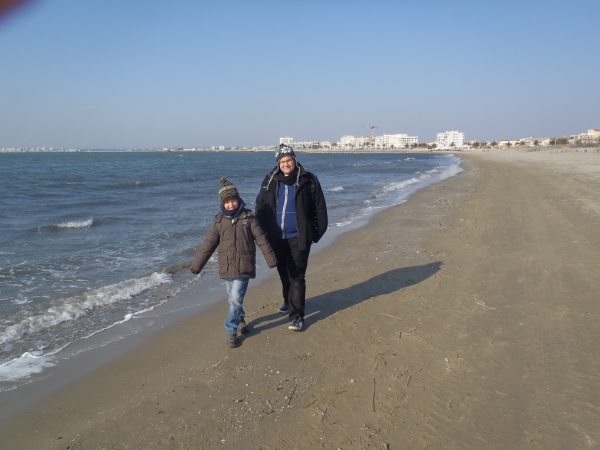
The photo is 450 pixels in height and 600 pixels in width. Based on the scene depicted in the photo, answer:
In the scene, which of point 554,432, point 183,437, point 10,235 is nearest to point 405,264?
point 554,432

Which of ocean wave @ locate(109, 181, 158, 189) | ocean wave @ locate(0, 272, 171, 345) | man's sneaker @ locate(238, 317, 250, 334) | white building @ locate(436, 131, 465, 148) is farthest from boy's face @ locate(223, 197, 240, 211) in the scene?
white building @ locate(436, 131, 465, 148)

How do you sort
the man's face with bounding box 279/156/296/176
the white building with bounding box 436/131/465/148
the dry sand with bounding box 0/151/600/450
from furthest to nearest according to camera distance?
the white building with bounding box 436/131/465/148, the man's face with bounding box 279/156/296/176, the dry sand with bounding box 0/151/600/450

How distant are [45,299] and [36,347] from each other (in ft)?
5.18

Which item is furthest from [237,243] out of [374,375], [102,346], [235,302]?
[102,346]

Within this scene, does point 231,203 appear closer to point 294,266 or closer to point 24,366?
point 294,266

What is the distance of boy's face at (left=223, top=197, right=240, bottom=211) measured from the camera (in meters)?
3.78

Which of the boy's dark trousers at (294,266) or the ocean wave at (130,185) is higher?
the boy's dark trousers at (294,266)

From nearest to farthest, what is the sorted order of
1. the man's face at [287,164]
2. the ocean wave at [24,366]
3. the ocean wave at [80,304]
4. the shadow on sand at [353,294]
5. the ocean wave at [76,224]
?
1. the ocean wave at [24,366]
2. the man's face at [287,164]
3. the shadow on sand at [353,294]
4. the ocean wave at [80,304]
5. the ocean wave at [76,224]

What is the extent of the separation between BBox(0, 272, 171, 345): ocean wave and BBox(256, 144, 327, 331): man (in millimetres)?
2775

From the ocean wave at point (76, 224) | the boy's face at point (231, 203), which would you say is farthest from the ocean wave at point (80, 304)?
the ocean wave at point (76, 224)

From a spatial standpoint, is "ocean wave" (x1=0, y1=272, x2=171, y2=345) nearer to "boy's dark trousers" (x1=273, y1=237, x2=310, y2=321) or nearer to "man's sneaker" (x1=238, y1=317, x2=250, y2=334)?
"man's sneaker" (x1=238, y1=317, x2=250, y2=334)

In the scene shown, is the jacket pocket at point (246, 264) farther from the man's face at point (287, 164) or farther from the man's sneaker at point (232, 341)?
the man's face at point (287, 164)

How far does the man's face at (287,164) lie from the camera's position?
13.1ft

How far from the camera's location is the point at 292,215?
411 centimetres
